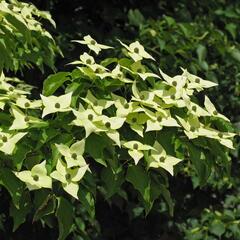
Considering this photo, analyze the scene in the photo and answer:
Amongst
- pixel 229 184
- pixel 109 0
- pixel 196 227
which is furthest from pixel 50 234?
pixel 109 0

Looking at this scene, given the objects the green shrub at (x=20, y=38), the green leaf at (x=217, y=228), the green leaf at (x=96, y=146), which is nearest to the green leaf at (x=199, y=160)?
the green leaf at (x=96, y=146)

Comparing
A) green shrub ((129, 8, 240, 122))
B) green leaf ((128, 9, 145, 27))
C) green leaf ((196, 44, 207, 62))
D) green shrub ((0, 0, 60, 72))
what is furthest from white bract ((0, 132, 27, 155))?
green leaf ((128, 9, 145, 27))

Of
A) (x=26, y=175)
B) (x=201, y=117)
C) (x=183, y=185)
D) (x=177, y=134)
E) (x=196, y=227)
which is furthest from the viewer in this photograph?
(x=183, y=185)

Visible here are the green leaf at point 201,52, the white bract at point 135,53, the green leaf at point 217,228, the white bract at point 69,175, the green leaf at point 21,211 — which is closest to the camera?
the white bract at point 69,175

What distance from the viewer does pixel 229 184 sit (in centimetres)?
341

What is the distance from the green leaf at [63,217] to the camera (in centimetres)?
166

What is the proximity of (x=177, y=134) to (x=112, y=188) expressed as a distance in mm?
219

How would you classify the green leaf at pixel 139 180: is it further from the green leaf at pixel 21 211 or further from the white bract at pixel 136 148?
the green leaf at pixel 21 211

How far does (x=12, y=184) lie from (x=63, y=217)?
15 centimetres

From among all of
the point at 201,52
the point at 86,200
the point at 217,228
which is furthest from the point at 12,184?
the point at 201,52

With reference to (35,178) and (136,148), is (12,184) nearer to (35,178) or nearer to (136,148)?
(35,178)

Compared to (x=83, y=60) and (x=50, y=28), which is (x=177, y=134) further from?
(x=50, y=28)

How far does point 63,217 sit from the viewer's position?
5.47 feet

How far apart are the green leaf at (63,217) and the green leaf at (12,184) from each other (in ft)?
0.32
